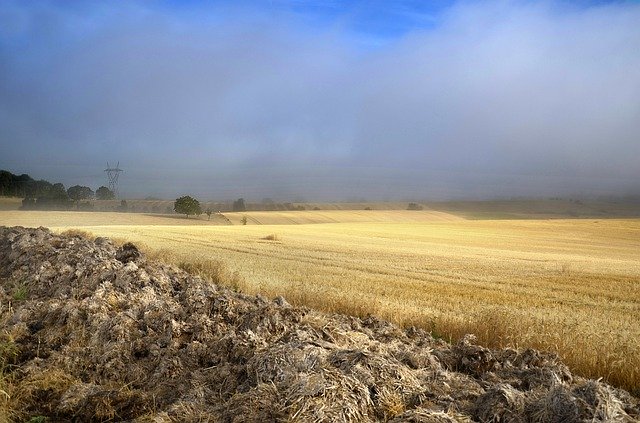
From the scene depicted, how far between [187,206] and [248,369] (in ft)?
271

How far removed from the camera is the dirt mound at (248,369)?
206 inches

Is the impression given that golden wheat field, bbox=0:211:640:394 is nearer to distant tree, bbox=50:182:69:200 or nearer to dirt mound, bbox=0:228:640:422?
dirt mound, bbox=0:228:640:422

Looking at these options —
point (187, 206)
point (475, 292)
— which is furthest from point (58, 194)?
point (475, 292)

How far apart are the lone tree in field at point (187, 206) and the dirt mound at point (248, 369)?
250 feet

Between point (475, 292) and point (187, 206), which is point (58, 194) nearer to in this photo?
point (187, 206)

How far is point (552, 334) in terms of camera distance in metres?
10.1

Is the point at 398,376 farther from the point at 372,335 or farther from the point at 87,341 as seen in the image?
the point at 87,341

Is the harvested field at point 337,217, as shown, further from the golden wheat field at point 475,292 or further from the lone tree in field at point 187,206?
the golden wheat field at point 475,292

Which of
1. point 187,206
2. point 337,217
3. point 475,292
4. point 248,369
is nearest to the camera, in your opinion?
point 248,369

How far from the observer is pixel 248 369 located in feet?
21.3

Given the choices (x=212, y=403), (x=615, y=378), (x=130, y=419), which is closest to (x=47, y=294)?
(x=130, y=419)

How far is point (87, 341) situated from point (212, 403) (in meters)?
3.87

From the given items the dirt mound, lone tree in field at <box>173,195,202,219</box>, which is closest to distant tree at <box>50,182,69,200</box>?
lone tree in field at <box>173,195,202,219</box>

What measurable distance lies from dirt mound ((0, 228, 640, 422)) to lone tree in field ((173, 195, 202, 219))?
2998 inches
